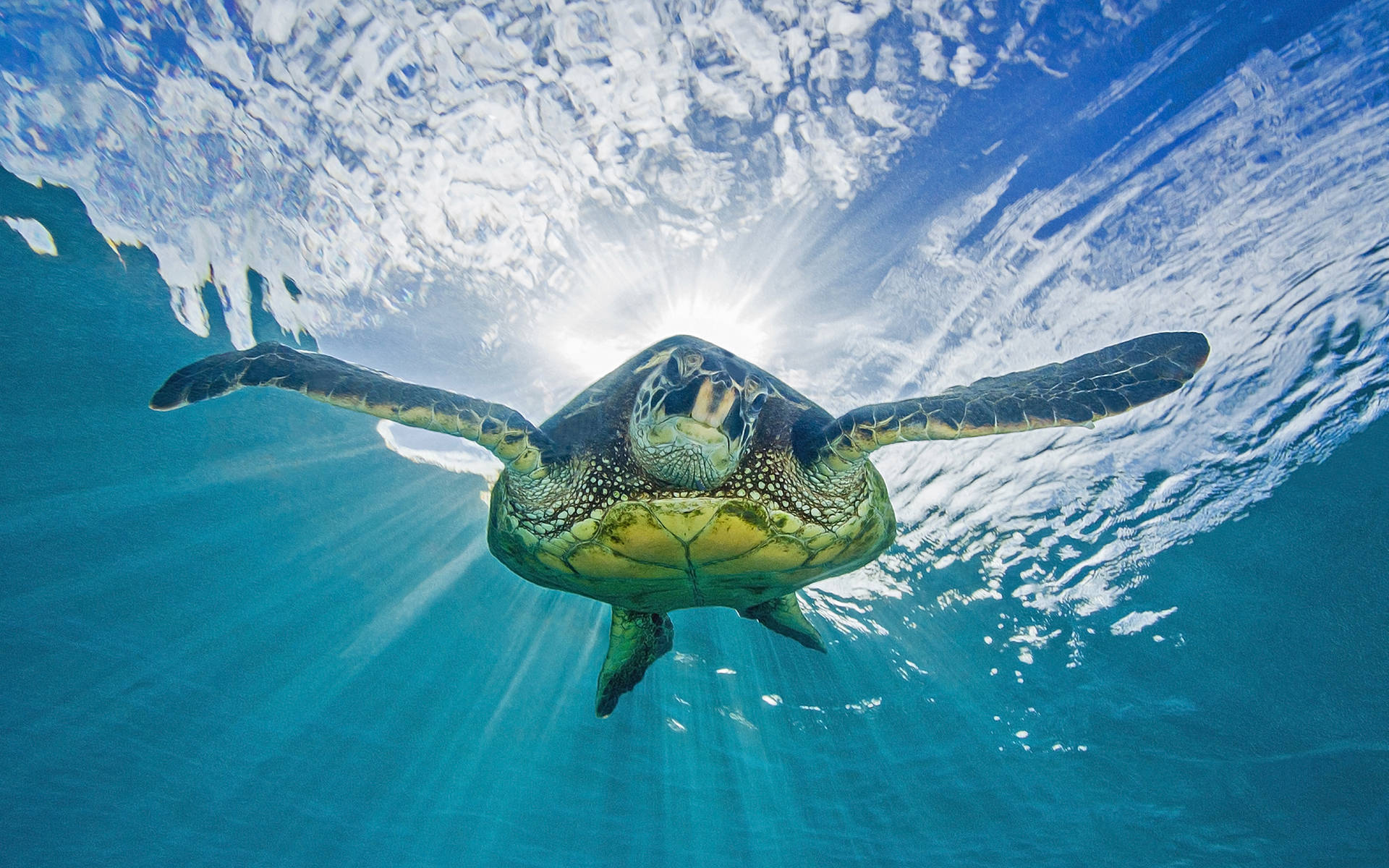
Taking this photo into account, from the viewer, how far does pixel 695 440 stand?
3.30 meters

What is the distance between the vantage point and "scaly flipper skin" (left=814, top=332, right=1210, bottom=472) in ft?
11.4

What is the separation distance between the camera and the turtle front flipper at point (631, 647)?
254 inches

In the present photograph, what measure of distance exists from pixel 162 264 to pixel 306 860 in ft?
130

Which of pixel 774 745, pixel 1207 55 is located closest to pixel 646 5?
pixel 1207 55

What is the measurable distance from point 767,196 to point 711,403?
412 centimetres

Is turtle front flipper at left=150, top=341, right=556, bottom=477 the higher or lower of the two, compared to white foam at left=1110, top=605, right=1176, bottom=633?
lower

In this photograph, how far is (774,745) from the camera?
19.3 meters

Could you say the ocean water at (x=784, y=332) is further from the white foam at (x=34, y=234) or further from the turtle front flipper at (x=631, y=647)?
the turtle front flipper at (x=631, y=647)

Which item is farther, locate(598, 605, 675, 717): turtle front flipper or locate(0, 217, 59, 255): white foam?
locate(0, 217, 59, 255): white foam

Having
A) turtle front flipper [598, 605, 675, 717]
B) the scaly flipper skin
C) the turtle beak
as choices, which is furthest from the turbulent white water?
turtle front flipper [598, 605, 675, 717]

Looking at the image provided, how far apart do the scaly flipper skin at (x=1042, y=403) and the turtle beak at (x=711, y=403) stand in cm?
108

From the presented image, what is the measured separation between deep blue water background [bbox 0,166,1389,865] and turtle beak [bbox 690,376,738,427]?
10295 mm

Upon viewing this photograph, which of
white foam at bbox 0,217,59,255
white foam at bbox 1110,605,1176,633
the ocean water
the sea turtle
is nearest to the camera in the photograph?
the sea turtle

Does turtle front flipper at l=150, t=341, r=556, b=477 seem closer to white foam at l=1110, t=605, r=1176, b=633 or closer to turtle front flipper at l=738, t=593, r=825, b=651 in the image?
turtle front flipper at l=738, t=593, r=825, b=651
